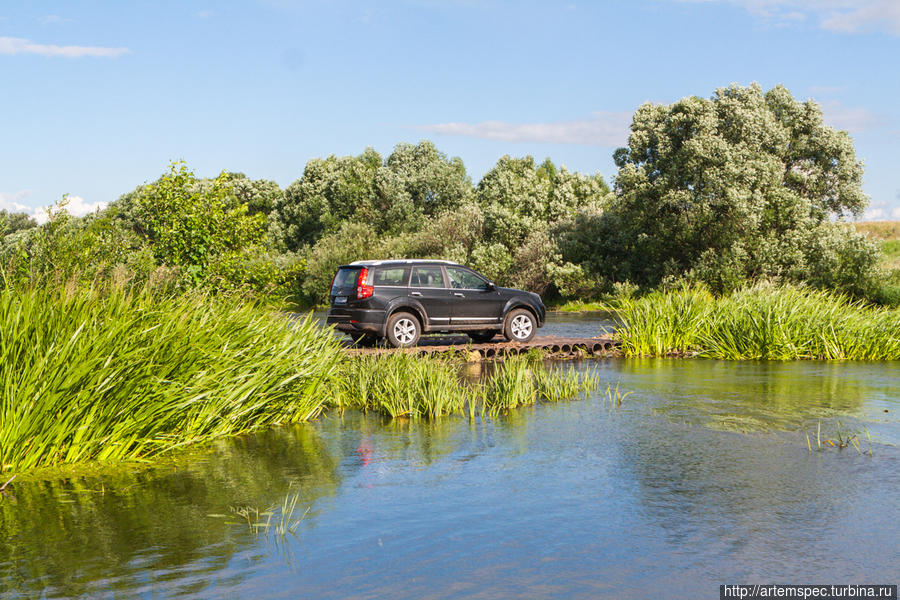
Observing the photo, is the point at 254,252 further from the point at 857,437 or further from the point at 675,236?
the point at 675,236

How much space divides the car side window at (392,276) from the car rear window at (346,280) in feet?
1.53

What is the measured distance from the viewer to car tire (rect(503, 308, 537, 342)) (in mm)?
20062

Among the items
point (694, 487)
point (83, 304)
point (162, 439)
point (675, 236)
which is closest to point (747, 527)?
point (694, 487)

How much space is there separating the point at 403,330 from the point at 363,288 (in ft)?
4.29

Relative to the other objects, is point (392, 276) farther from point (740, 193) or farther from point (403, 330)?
point (740, 193)

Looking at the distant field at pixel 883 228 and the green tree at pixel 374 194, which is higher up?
the green tree at pixel 374 194

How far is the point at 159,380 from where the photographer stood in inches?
334

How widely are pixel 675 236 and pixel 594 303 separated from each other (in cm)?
699

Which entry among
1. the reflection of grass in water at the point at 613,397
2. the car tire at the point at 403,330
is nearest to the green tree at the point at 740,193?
the car tire at the point at 403,330

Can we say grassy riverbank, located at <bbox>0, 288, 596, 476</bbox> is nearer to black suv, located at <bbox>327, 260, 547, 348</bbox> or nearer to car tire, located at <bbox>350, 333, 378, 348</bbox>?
black suv, located at <bbox>327, 260, 547, 348</bbox>

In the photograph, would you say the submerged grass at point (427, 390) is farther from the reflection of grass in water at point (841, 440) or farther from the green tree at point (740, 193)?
the green tree at point (740, 193)

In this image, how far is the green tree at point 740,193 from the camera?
4128 cm

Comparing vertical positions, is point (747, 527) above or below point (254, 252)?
below

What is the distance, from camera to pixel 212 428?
9.59 m
